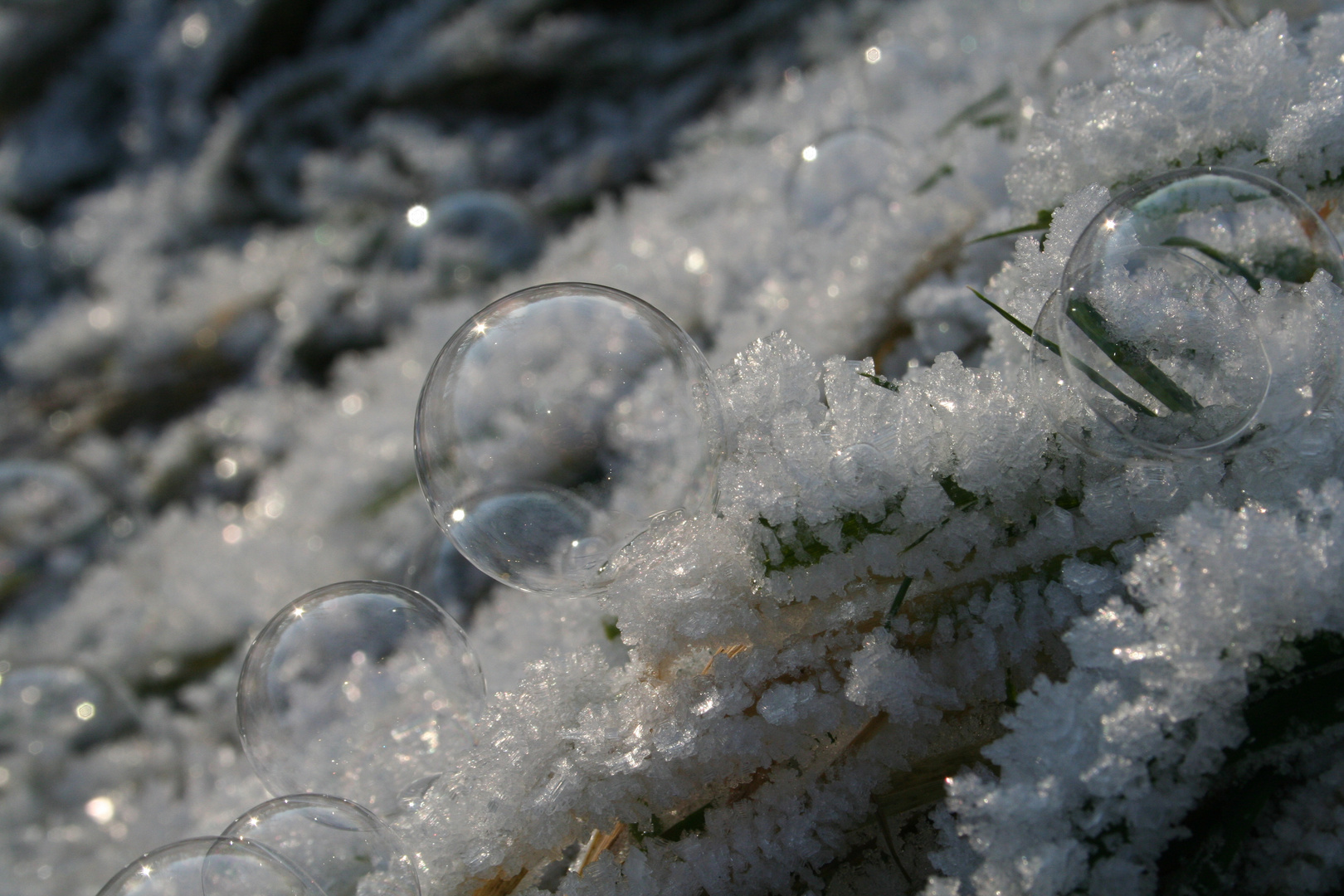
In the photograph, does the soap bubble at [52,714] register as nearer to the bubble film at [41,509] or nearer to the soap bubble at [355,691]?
the bubble film at [41,509]

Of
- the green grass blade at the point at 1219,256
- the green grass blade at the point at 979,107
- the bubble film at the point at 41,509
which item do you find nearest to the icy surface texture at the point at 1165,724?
the green grass blade at the point at 1219,256

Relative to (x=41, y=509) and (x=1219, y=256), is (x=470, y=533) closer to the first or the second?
(x=1219, y=256)

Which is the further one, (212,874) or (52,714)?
(52,714)

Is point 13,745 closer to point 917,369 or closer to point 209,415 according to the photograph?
point 209,415

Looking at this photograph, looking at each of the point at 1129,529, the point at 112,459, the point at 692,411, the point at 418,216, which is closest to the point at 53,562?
the point at 112,459

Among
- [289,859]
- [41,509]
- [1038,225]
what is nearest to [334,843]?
[289,859]

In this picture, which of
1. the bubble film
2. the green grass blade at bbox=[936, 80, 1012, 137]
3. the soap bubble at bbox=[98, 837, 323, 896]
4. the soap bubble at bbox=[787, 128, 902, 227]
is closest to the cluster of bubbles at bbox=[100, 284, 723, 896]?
the soap bubble at bbox=[98, 837, 323, 896]

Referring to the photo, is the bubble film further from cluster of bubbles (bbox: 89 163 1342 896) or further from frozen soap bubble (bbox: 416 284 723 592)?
frozen soap bubble (bbox: 416 284 723 592)
